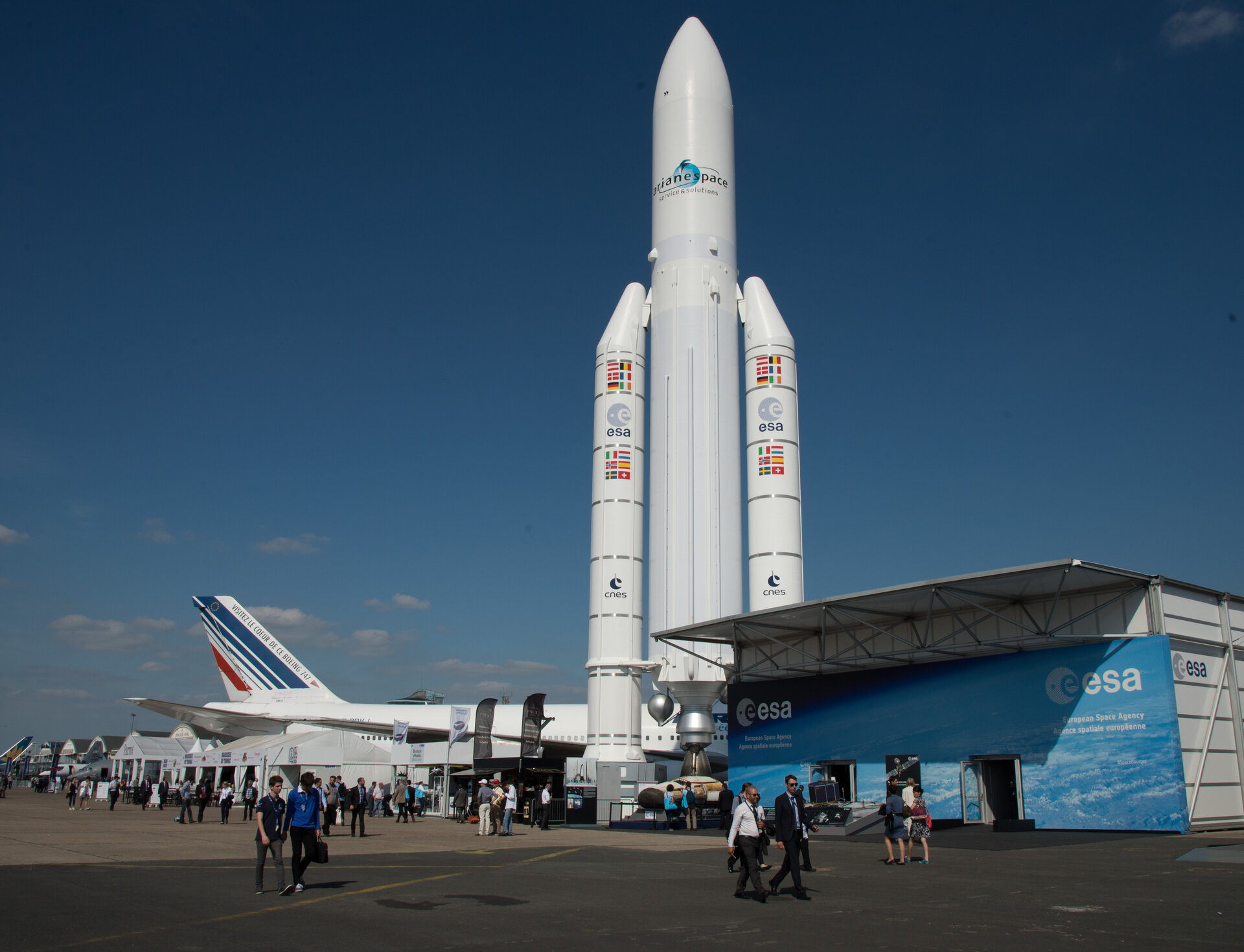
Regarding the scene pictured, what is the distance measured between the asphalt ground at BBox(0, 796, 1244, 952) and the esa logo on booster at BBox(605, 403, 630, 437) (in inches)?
816


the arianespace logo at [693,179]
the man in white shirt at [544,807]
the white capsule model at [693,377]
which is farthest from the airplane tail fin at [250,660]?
the arianespace logo at [693,179]

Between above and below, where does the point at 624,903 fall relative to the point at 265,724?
below

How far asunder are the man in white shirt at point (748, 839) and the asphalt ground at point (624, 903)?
254 millimetres

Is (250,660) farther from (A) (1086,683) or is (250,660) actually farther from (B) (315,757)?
(A) (1086,683)

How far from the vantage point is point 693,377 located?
3434cm

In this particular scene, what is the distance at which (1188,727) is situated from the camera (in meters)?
20.5

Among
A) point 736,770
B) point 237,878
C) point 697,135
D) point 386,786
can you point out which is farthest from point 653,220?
point 237,878

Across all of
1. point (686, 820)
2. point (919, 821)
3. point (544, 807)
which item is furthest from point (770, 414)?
point (919, 821)

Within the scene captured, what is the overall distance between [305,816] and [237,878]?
2.53 m

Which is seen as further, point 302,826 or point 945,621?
point 945,621

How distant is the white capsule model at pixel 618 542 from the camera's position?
112ft

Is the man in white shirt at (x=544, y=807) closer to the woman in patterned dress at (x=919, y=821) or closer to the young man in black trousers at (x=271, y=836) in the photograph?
the woman in patterned dress at (x=919, y=821)

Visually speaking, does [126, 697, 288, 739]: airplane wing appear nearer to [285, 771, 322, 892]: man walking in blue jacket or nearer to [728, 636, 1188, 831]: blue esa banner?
[728, 636, 1188, 831]: blue esa banner

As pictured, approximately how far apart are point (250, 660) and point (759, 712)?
3619 cm
